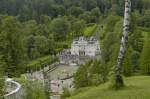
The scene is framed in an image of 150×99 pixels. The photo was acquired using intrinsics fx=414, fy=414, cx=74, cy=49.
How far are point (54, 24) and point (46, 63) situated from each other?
2421 centimetres

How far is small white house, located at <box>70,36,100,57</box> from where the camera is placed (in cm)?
8179

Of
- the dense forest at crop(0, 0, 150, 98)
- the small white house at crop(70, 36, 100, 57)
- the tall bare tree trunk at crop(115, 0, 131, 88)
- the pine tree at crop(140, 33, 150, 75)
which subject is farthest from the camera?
the small white house at crop(70, 36, 100, 57)

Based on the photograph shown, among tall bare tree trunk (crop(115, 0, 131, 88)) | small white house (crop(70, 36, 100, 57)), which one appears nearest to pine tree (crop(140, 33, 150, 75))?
tall bare tree trunk (crop(115, 0, 131, 88))

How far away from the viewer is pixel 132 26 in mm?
72438

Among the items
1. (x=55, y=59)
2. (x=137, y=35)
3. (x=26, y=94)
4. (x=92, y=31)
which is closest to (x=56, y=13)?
(x=92, y=31)

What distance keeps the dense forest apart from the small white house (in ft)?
7.77

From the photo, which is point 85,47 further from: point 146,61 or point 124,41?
point 124,41

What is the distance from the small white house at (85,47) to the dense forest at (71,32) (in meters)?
2.37

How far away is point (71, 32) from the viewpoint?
321 ft

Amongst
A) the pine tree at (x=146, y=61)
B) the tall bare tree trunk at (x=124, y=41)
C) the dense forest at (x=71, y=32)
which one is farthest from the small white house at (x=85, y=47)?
the tall bare tree trunk at (x=124, y=41)

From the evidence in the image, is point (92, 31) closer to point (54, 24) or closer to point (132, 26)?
point (54, 24)

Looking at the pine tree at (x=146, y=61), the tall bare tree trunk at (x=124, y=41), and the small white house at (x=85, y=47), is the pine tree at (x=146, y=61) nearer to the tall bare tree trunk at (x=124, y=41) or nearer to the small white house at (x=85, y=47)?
the tall bare tree trunk at (x=124, y=41)

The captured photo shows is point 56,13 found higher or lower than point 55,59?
higher

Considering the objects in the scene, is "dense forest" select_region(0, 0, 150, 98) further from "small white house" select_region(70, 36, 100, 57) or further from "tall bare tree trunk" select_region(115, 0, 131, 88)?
"tall bare tree trunk" select_region(115, 0, 131, 88)
